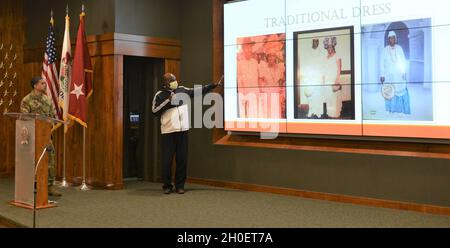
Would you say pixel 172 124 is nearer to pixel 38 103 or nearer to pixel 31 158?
pixel 38 103

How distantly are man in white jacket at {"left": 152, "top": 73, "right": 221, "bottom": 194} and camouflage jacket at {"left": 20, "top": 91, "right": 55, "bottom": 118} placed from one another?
1.37 metres

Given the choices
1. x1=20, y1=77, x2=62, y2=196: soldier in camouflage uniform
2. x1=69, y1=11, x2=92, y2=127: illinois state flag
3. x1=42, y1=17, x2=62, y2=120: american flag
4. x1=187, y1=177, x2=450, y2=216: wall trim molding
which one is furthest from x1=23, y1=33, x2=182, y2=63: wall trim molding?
x1=187, y1=177, x2=450, y2=216: wall trim molding

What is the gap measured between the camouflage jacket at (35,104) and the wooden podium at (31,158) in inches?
18.1

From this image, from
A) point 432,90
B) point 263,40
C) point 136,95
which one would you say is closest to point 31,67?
point 136,95

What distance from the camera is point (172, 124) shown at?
23.0 feet

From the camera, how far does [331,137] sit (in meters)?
6.64

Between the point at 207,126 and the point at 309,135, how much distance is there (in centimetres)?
181

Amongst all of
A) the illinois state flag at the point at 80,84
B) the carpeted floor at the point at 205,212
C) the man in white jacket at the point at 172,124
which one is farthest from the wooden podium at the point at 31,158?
the man in white jacket at the point at 172,124

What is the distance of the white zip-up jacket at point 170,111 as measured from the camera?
6951 mm

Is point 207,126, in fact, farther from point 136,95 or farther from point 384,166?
point 384,166

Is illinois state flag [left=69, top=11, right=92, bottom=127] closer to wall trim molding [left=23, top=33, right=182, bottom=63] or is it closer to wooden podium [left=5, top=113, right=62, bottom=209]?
wall trim molding [left=23, top=33, right=182, bottom=63]

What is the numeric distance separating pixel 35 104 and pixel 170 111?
1729 mm

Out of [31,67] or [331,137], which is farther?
[31,67]

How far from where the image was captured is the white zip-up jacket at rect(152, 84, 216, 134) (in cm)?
695
